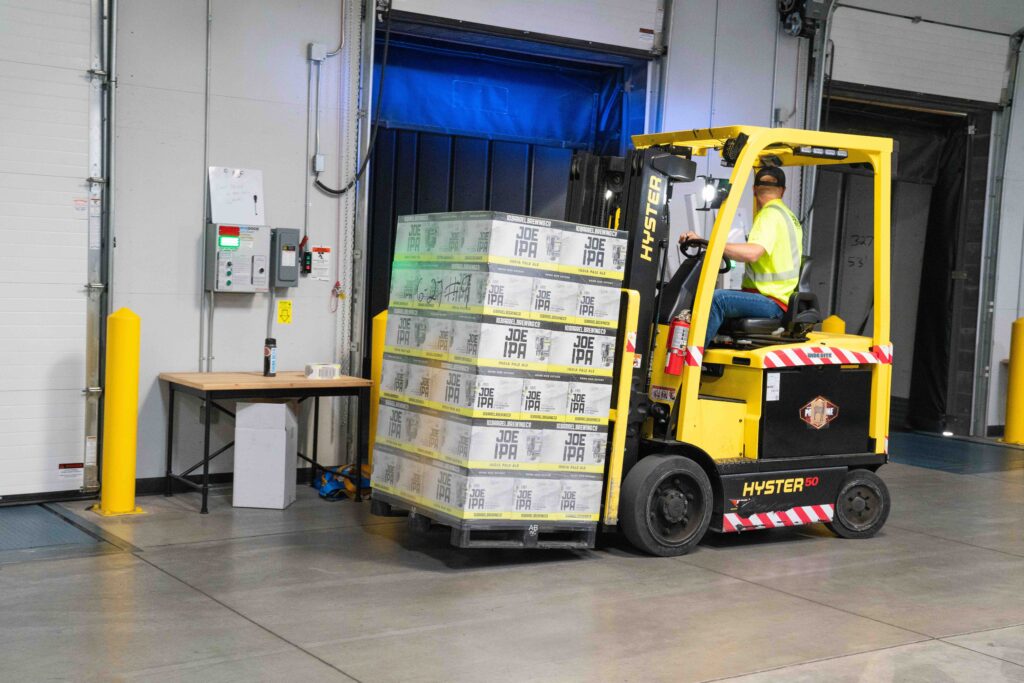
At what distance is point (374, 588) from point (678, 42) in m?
6.30

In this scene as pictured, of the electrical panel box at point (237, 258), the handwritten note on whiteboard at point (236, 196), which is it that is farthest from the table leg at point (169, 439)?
the handwritten note on whiteboard at point (236, 196)

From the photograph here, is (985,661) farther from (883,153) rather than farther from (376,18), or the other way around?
(376,18)

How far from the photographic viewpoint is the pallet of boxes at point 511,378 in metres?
5.92

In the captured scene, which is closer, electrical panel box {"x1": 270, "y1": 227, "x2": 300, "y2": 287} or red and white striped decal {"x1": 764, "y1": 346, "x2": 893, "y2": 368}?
red and white striped decal {"x1": 764, "y1": 346, "x2": 893, "y2": 368}

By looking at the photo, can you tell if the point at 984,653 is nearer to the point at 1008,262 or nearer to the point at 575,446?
the point at 575,446

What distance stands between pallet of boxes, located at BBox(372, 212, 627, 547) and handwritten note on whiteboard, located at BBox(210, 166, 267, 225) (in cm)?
215

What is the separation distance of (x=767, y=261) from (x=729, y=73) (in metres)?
4.01

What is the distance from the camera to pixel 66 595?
5.39 metres

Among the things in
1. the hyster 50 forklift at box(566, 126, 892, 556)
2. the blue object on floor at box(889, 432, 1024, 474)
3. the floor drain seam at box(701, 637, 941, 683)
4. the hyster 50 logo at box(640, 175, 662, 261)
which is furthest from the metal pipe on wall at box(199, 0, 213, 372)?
the blue object on floor at box(889, 432, 1024, 474)

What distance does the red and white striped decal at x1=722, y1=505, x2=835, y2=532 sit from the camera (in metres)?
6.85

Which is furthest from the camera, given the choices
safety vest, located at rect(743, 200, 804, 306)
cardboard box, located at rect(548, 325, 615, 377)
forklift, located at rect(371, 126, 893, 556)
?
safety vest, located at rect(743, 200, 804, 306)

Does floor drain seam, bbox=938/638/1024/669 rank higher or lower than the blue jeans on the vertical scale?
lower

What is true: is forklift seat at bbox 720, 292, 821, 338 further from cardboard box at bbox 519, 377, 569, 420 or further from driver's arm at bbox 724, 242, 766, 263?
cardboard box at bbox 519, 377, 569, 420

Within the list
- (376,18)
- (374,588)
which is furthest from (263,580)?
(376,18)
